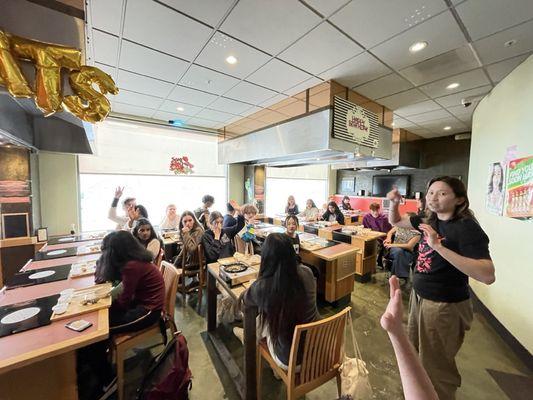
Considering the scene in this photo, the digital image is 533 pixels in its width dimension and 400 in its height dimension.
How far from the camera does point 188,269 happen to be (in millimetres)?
3014

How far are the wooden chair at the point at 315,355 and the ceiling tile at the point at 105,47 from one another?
8.82 feet

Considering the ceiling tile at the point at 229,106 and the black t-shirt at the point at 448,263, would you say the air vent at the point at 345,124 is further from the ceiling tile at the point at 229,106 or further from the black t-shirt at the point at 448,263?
the black t-shirt at the point at 448,263

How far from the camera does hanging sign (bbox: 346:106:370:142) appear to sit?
285 cm

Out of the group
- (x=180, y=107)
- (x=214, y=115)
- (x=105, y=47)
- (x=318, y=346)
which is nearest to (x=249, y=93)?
(x=214, y=115)

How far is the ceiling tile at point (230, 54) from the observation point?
1.86 metres

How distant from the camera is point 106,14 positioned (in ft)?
5.10

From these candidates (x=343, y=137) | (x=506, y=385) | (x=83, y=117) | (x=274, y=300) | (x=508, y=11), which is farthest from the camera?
(x=343, y=137)

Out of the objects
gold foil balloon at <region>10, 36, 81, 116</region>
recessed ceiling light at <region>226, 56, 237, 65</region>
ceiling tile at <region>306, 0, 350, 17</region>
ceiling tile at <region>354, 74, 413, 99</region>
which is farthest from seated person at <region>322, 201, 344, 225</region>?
gold foil balloon at <region>10, 36, 81, 116</region>

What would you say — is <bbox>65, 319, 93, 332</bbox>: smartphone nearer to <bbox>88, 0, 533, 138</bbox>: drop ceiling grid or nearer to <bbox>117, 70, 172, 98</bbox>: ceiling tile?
<bbox>88, 0, 533, 138</bbox>: drop ceiling grid

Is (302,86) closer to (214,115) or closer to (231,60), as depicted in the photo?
(231,60)

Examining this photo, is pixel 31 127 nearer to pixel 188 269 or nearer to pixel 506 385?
pixel 188 269

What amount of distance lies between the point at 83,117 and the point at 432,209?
2.59 m

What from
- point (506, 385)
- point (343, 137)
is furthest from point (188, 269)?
point (506, 385)

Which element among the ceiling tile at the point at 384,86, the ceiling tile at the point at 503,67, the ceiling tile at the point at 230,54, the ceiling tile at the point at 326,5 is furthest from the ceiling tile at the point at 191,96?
the ceiling tile at the point at 503,67
